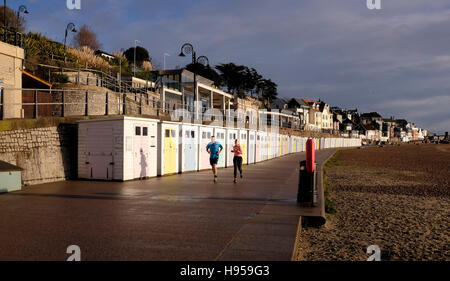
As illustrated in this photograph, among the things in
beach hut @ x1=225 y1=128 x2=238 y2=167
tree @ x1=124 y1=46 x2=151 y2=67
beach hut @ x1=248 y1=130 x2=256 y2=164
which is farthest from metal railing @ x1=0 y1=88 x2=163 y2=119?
tree @ x1=124 y1=46 x2=151 y2=67

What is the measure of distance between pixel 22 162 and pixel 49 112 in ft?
18.8

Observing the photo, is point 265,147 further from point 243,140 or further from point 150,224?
point 150,224

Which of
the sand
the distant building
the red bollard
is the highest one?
the distant building

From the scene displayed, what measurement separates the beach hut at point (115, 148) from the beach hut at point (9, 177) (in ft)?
10.7

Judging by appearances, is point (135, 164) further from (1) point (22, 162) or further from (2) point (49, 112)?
(2) point (49, 112)

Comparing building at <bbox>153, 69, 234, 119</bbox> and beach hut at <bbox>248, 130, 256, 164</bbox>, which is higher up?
building at <bbox>153, 69, 234, 119</bbox>

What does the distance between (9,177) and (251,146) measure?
16864 mm

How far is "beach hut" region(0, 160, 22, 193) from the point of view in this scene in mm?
10273

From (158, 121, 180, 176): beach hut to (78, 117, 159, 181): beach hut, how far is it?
2.39 feet

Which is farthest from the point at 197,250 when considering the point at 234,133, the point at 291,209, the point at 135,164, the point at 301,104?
the point at 301,104

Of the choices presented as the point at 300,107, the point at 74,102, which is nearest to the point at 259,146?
the point at 74,102

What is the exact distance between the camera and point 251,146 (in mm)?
25219

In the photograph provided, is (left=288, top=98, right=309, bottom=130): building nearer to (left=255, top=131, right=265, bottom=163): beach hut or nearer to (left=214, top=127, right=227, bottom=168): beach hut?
(left=255, top=131, right=265, bottom=163): beach hut

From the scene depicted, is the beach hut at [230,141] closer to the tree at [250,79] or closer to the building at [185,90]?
the building at [185,90]
